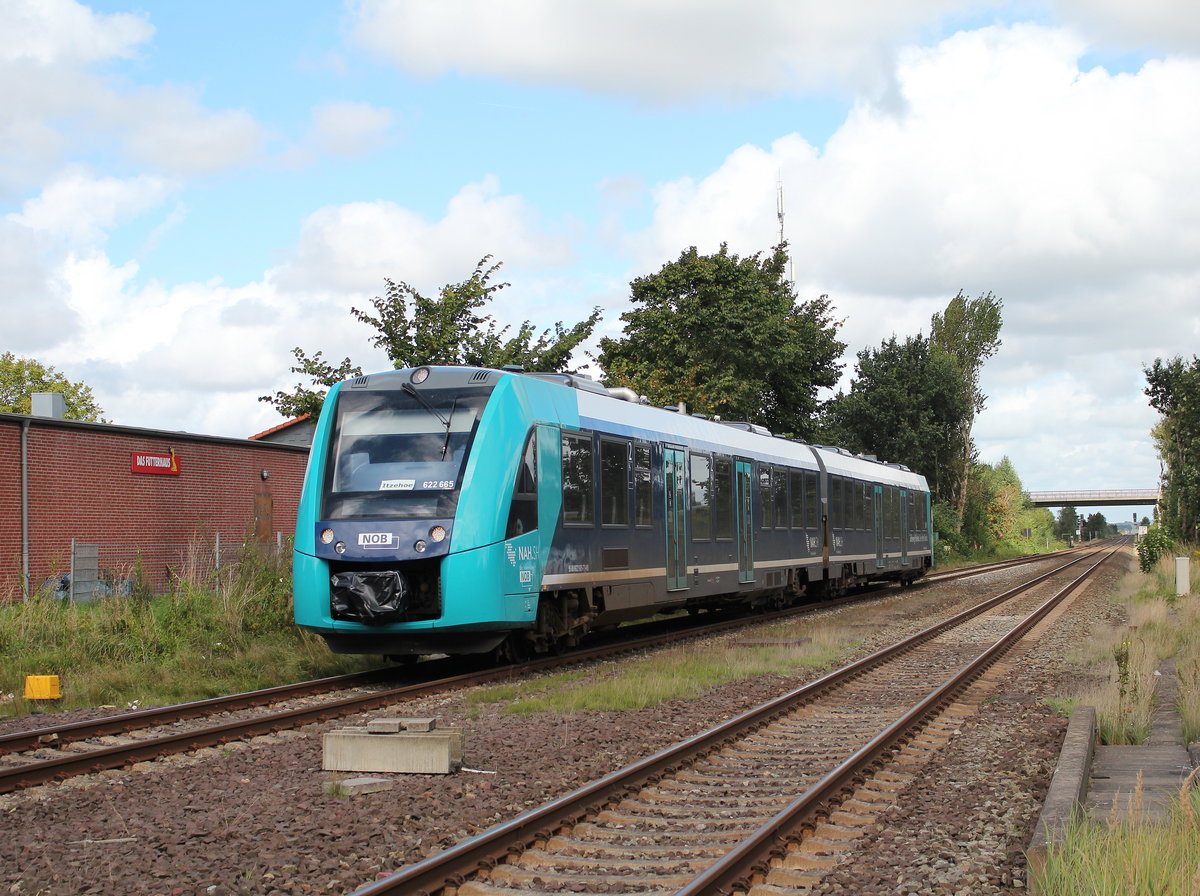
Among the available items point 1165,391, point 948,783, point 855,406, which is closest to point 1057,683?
point 948,783

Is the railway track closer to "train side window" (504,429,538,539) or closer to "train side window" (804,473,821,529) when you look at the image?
"train side window" (504,429,538,539)

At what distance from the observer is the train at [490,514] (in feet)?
40.2

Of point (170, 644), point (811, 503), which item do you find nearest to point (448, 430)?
point (170, 644)

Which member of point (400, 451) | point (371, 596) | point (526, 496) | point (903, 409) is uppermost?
point (903, 409)

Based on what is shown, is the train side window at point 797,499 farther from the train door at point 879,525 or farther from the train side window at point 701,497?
the train door at point 879,525

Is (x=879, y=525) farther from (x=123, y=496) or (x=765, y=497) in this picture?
(x=123, y=496)

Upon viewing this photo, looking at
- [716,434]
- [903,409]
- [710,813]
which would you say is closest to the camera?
[710,813]

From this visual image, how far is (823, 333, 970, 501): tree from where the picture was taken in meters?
54.7

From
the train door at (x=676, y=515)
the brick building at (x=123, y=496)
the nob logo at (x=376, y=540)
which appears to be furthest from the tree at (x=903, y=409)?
the nob logo at (x=376, y=540)

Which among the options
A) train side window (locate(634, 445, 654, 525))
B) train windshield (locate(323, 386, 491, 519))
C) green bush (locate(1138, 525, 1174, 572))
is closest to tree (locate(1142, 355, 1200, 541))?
green bush (locate(1138, 525, 1174, 572))

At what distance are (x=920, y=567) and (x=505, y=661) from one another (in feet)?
75.1

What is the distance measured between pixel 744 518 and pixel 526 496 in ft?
26.9

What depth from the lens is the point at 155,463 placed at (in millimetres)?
25641

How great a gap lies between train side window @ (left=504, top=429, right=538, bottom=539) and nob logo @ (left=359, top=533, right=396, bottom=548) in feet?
3.82
